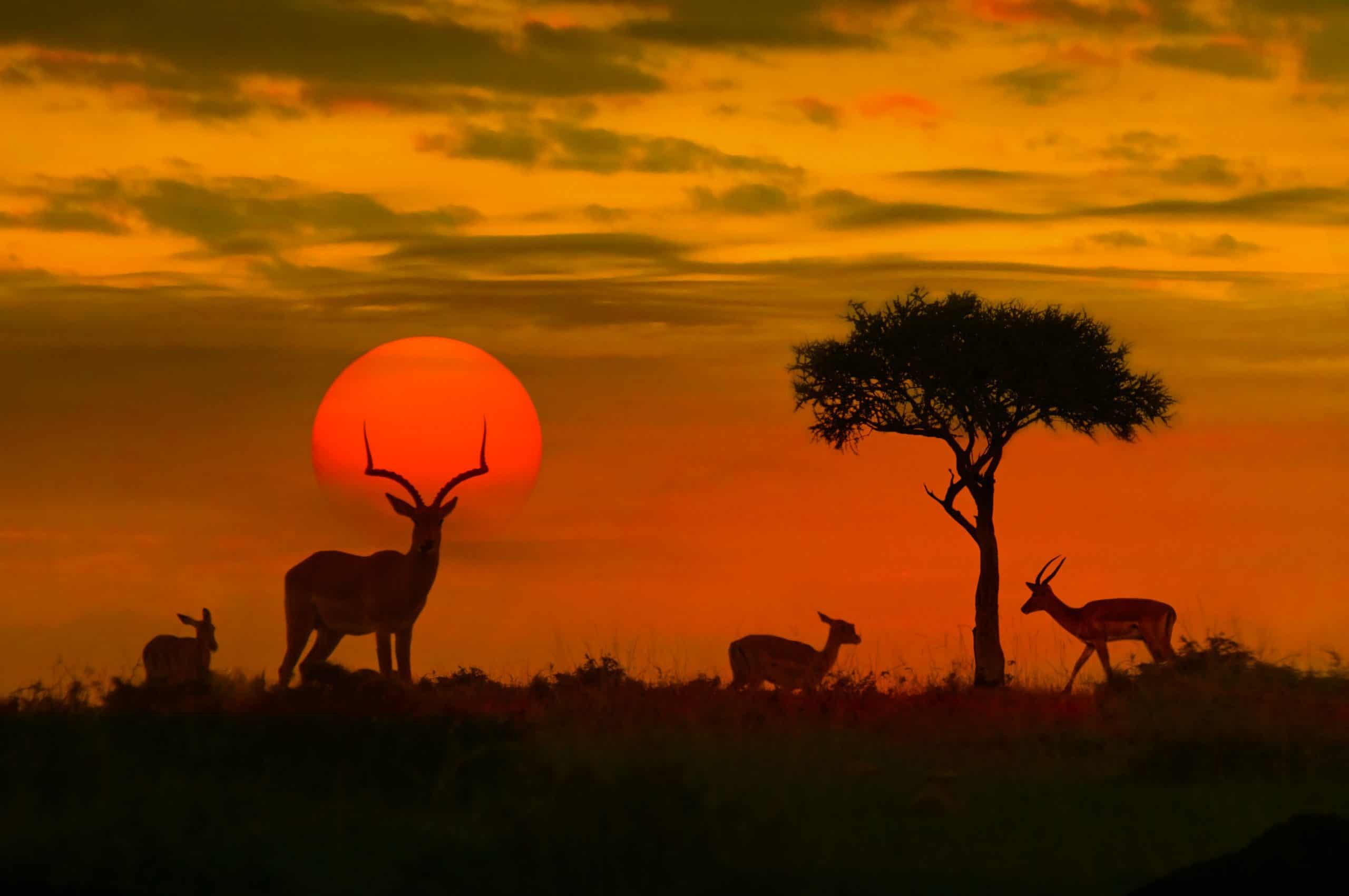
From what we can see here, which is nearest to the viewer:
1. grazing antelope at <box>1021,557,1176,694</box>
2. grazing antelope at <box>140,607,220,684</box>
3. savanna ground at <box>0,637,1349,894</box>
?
savanna ground at <box>0,637,1349,894</box>

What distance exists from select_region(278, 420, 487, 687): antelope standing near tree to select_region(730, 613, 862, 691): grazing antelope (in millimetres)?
4661

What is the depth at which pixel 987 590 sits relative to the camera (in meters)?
32.7

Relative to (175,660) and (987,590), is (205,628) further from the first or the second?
(987,590)

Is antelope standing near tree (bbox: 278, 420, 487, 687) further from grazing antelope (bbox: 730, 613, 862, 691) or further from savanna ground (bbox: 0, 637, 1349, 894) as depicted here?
grazing antelope (bbox: 730, 613, 862, 691)

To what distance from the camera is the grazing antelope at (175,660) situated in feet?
81.5

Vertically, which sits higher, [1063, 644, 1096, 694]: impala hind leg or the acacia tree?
the acacia tree

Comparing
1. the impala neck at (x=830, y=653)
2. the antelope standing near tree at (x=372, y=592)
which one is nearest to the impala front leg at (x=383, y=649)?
the antelope standing near tree at (x=372, y=592)

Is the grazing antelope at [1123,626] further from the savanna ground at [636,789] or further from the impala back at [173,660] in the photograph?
the impala back at [173,660]

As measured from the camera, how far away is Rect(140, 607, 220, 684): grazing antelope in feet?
81.5

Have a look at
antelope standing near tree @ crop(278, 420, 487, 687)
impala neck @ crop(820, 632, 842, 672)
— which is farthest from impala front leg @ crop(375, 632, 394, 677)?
impala neck @ crop(820, 632, 842, 672)

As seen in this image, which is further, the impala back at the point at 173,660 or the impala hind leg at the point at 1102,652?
the impala hind leg at the point at 1102,652

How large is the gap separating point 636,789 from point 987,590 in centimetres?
1916

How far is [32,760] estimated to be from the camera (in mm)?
16766

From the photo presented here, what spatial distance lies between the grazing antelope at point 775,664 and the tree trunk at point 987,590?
19.6ft
